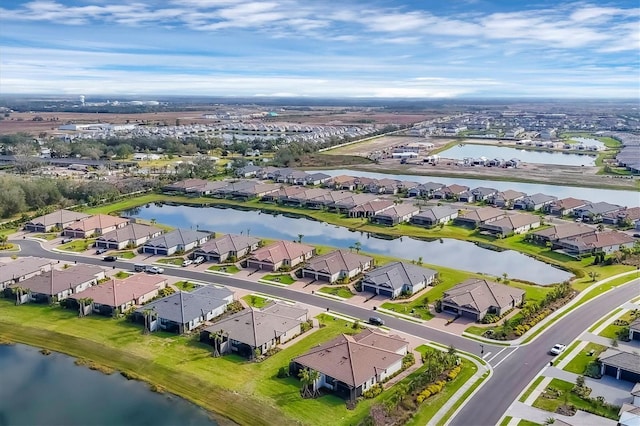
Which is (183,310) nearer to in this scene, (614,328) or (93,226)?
(93,226)

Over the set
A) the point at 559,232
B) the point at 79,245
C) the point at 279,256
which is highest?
the point at 559,232

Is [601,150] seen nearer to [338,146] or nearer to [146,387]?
[338,146]

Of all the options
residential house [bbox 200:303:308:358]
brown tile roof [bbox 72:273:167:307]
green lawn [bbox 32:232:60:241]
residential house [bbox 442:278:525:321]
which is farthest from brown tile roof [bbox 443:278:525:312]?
green lawn [bbox 32:232:60:241]

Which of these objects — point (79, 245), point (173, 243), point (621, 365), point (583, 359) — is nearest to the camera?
point (621, 365)

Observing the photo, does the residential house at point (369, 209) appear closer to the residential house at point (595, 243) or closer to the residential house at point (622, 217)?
the residential house at point (595, 243)

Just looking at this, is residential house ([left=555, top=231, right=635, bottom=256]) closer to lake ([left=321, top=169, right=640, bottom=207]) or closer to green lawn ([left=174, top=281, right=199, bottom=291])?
lake ([left=321, top=169, right=640, bottom=207])

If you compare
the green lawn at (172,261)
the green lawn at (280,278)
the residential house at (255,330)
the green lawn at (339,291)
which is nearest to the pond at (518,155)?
the green lawn at (339,291)

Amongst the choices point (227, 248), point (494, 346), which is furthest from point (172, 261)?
point (494, 346)

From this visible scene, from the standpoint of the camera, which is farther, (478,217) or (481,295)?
(478,217)
